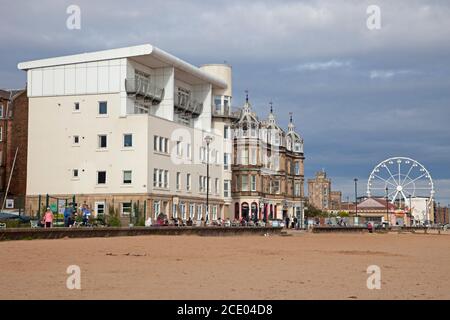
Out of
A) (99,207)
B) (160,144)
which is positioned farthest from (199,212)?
(99,207)

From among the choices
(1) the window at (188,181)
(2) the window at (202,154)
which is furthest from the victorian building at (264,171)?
(1) the window at (188,181)

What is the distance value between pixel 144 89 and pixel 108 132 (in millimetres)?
5100

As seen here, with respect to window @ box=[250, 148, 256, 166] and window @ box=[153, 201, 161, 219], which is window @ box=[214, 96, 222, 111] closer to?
window @ box=[250, 148, 256, 166]

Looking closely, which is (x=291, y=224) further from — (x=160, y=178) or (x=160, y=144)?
(x=160, y=144)

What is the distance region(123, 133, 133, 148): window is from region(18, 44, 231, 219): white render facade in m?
0.09

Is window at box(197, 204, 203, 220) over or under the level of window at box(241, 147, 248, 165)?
under

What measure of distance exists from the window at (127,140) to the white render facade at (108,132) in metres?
0.09

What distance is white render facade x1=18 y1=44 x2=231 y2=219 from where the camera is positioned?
6094cm

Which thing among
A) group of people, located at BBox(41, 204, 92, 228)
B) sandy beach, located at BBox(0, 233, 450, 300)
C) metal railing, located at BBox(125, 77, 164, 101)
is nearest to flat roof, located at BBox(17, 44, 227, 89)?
metal railing, located at BBox(125, 77, 164, 101)

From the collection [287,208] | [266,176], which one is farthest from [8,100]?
[287,208]

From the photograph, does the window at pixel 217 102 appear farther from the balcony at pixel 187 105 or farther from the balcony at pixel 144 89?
the balcony at pixel 144 89

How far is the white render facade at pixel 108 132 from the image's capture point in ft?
200

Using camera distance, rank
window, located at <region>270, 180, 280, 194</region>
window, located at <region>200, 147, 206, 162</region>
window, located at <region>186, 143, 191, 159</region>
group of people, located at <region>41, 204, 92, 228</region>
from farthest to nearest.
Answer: window, located at <region>270, 180, 280, 194</region>
window, located at <region>200, 147, 206, 162</region>
window, located at <region>186, 143, 191, 159</region>
group of people, located at <region>41, 204, 92, 228</region>
